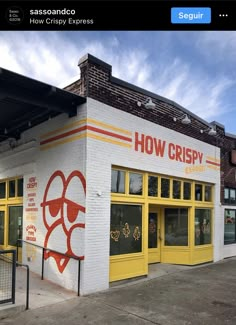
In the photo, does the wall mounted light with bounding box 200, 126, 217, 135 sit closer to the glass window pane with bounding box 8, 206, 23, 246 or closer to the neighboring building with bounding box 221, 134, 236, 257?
the neighboring building with bounding box 221, 134, 236, 257

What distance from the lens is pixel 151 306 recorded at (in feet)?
23.7

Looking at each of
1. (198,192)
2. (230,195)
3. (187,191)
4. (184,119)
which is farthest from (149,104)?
(230,195)

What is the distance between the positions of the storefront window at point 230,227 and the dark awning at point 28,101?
9.20m

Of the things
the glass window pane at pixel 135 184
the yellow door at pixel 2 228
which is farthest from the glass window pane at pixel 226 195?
the yellow door at pixel 2 228

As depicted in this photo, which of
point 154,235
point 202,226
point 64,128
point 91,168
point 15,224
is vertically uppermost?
point 64,128

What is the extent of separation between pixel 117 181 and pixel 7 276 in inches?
145

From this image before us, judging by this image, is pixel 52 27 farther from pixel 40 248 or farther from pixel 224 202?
pixel 224 202

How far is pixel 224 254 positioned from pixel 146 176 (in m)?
6.43

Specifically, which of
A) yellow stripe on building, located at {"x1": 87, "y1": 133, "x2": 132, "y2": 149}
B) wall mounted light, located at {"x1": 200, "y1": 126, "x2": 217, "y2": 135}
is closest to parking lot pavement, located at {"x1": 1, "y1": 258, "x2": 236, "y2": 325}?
yellow stripe on building, located at {"x1": 87, "y1": 133, "x2": 132, "y2": 149}

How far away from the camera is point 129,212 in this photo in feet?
31.7

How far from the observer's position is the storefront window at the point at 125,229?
9172 millimetres

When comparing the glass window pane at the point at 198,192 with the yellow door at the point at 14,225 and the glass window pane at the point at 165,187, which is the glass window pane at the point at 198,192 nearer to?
the glass window pane at the point at 165,187

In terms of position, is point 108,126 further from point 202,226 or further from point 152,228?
point 202,226

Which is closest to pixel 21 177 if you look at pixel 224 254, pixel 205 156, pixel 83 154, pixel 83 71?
pixel 83 154
